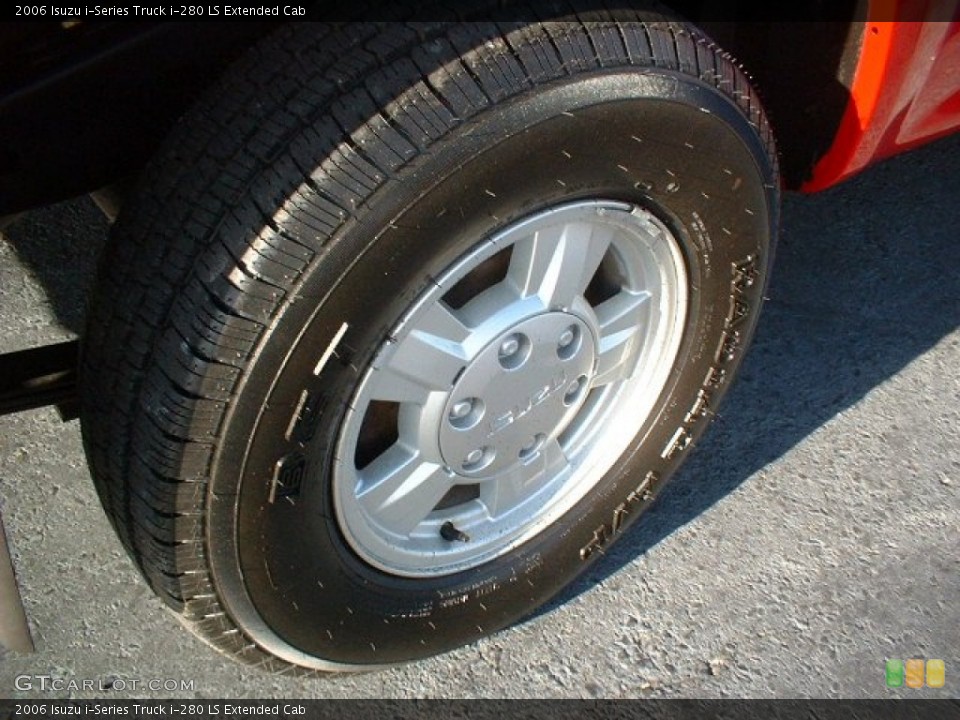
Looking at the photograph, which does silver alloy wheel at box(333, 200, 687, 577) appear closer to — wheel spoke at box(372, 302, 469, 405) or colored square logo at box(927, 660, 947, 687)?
wheel spoke at box(372, 302, 469, 405)

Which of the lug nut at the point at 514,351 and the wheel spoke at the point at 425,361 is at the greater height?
the wheel spoke at the point at 425,361

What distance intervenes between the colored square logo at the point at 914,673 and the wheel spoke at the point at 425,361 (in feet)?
3.50

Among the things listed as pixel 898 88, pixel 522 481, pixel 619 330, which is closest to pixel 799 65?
pixel 898 88

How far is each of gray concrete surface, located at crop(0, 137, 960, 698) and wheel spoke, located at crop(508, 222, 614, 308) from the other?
697 millimetres

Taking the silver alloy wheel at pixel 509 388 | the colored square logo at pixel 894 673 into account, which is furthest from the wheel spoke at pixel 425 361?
Answer: the colored square logo at pixel 894 673

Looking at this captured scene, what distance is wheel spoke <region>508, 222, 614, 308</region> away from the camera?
5.39 feet

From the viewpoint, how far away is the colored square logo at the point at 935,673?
6.72ft

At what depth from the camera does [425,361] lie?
159 cm

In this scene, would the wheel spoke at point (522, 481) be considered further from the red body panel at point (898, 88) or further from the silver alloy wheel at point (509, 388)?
the red body panel at point (898, 88)

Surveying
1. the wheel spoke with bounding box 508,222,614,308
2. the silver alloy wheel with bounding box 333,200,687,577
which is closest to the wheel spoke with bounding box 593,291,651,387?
the silver alloy wheel with bounding box 333,200,687,577

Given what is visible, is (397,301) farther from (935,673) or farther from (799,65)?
(935,673)

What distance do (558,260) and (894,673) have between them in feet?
3.40

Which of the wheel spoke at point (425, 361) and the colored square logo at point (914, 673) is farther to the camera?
the colored square logo at point (914, 673)

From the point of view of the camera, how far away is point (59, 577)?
Result: 82.4 inches
